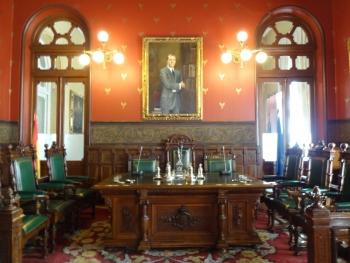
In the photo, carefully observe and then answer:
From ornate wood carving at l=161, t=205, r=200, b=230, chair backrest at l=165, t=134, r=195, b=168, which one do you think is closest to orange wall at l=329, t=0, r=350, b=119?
chair backrest at l=165, t=134, r=195, b=168

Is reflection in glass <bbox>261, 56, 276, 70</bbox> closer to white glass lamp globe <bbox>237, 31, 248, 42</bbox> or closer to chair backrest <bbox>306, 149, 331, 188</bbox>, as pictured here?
white glass lamp globe <bbox>237, 31, 248, 42</bbox>

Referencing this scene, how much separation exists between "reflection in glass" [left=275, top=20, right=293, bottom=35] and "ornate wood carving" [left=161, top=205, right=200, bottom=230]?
4.25 meters

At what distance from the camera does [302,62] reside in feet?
21.7

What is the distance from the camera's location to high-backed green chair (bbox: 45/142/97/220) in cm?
487

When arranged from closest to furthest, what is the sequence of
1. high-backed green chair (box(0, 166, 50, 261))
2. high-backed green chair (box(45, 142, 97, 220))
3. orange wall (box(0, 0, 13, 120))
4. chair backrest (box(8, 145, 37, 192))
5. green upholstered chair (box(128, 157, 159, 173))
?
high-backed green chair (box(0, 166, 50, 261)) → chair backrest (box(8, 145, 37, 192)) → high-backed green chair (box(45, 142, 97, 220)) → green upholstered chair (box(128, 157, 159, 173)) → orange wall (box(0, 0, 13, 120))

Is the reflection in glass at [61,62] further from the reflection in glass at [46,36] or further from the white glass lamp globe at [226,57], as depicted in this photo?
the white glass lamp globe at [226,57]

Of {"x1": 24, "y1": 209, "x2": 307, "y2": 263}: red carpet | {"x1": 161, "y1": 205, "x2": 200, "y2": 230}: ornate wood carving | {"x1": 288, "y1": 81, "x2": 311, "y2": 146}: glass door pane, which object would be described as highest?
{"x1": 288, "y1": 81, "x2": 311, "y2": 146}: glass door pane

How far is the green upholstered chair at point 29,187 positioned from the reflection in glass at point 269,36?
4.51 m

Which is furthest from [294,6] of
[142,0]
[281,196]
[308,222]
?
[308,222]

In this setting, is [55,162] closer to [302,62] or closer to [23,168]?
[23,168]

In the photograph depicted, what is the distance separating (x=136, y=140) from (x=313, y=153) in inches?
117

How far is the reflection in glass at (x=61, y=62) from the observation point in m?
6.44

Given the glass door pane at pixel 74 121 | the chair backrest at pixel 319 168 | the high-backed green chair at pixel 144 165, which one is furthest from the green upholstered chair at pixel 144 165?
the chair backrest at pixel 319 168

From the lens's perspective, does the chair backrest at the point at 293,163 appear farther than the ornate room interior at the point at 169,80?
No
